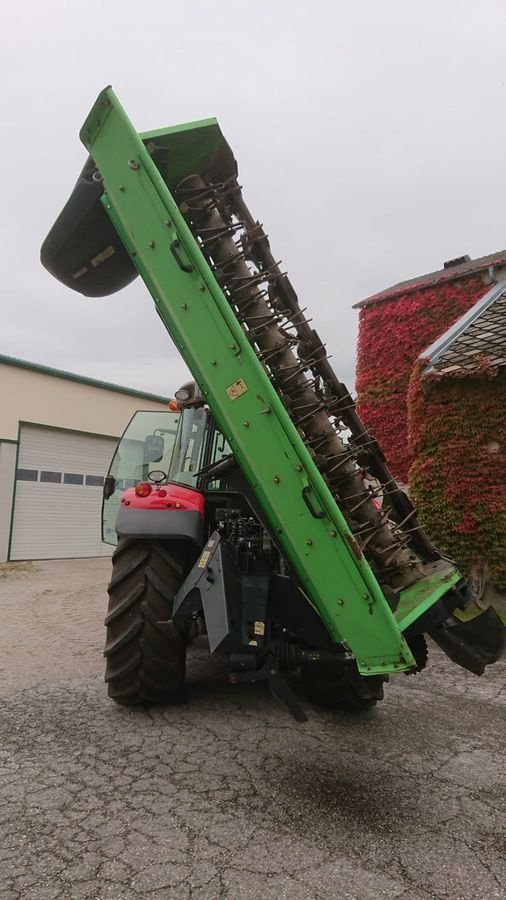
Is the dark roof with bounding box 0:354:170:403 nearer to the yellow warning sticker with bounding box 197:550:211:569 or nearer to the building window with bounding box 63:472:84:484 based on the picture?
the building window with bounding box 63:472:84:484

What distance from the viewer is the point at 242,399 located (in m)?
2.80

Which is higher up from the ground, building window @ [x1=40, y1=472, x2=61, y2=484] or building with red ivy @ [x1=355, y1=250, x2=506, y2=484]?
building with red ivy @ [x1=355, y1=250, x2=506, y2=484]

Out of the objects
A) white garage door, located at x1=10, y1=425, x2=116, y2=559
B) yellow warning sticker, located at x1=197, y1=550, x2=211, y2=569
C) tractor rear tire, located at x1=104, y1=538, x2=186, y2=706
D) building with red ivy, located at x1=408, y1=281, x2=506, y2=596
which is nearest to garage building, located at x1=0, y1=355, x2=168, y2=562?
white garage door, located at x1=10, y1=425, x2=116, y2=559

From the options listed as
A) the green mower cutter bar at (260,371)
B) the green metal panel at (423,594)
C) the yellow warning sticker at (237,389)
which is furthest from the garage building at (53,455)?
the green metal panel at (423,594)

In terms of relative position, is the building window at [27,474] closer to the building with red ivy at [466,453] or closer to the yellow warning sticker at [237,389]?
the building with red ivy at [466,453]

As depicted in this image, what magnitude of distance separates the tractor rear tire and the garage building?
10477mm

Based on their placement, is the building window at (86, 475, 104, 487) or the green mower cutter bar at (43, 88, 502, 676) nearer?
the green mower cutter bar at (43, 88, 502, 676)

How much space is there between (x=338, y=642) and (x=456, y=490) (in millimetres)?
5112

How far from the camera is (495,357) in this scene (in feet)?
23.3

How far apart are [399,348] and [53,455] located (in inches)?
346

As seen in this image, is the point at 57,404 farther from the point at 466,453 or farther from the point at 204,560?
the point at 204,560

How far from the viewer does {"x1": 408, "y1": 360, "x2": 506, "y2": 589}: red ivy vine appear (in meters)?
7.09

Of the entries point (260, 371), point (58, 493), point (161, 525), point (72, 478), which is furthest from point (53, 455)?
point (260, 371)

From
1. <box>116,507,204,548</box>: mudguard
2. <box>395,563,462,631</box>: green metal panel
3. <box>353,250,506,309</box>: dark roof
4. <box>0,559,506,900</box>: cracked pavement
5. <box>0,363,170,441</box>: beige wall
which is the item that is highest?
<box>353,250,506,309</box>: dark roof
